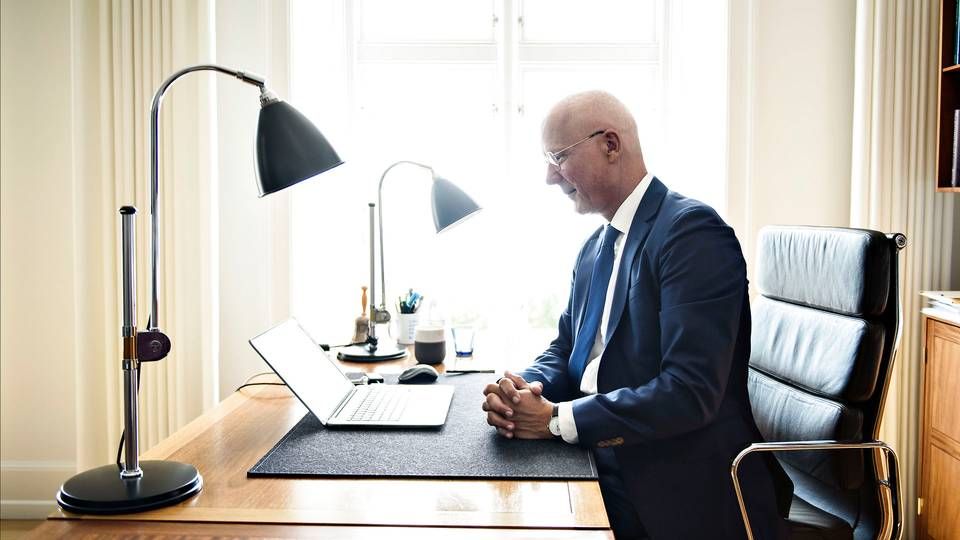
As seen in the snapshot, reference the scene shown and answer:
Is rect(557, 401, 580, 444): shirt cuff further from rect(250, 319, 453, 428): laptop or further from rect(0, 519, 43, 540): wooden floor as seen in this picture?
rect(0, 519, 43, 540): wooden floor

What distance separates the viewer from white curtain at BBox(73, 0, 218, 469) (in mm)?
2879

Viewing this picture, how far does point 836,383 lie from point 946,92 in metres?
1.74

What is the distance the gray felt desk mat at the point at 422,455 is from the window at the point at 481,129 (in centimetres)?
184

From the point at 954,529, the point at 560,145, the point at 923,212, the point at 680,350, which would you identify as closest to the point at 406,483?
the point at 680,350

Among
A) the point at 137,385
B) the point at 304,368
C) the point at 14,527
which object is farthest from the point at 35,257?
the point at 137,385

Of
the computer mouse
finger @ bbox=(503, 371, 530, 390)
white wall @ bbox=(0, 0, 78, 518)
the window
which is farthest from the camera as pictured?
the window

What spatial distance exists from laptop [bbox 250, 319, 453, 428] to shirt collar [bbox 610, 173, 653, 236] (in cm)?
57

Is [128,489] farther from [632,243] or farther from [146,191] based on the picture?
[146,191]

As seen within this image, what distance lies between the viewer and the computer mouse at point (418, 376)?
1932 millimetres

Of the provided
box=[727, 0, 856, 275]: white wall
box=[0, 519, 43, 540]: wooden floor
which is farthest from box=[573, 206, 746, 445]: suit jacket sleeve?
box=[0, 519, 43, 540]: wooden floor

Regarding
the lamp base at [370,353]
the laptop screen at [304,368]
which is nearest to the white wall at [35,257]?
the lamp base at [370,353]

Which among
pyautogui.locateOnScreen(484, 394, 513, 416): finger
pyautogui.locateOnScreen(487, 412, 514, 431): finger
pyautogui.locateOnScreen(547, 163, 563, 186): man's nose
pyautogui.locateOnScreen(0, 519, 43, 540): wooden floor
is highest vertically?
pyautogui.locateOnScreen(547, 163, 563, 186): man's nose

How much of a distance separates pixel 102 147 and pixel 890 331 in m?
2.72

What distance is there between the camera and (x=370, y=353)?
2301mm
